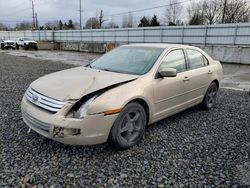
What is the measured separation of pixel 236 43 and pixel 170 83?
13.6 m

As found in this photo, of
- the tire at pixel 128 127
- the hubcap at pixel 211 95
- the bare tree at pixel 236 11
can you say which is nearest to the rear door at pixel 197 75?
the hubcap at pixel 211 95

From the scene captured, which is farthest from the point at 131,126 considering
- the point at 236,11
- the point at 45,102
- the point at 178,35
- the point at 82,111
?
the point at 236,11

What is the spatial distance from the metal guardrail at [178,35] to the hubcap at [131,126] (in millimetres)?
14072

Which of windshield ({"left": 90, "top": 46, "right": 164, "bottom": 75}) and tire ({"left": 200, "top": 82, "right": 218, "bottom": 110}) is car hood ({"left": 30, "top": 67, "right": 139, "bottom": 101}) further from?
tire ({"left": 200, "top": 82, "right": 218, "bottom": 110})

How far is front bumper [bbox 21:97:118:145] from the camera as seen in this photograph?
9.62 feet

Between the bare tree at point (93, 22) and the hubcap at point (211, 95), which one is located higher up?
the bare tree at point (93, 22)

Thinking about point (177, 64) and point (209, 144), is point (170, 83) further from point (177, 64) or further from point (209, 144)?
point (209, 144)

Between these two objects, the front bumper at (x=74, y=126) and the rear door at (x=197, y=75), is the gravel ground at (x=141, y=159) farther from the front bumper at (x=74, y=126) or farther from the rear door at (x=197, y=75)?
the rear door at (x=197, y=75)

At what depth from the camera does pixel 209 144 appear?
12.3 ft

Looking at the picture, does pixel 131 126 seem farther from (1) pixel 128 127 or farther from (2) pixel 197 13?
(2) pixel 197 13

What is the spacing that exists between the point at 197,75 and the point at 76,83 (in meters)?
2.52

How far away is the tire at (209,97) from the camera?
17.4 feet

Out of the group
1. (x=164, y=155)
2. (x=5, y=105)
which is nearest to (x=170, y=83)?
(x=164, y=155)

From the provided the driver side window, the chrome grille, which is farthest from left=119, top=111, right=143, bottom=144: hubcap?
the driver side window
